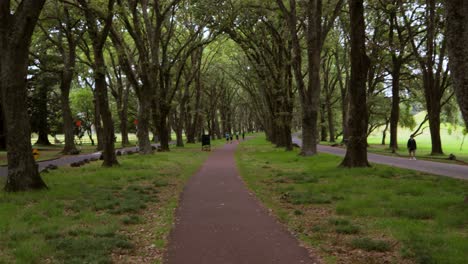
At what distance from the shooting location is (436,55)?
96.2ft

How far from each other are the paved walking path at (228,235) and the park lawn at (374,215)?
392 millimetres

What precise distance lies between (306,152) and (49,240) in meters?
17.9

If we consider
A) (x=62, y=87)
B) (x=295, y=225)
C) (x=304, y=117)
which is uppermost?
(x=62, y=87)

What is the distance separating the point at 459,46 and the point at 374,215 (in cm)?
339

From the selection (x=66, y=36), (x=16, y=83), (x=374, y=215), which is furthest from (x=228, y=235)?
(x=66, y=36)

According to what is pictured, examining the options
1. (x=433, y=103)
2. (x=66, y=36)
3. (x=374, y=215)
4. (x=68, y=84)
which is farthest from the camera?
(x=68, y=84)

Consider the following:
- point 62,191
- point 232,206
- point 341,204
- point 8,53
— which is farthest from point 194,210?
point 8,53

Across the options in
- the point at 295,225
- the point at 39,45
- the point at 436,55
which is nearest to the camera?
the point at 295,225

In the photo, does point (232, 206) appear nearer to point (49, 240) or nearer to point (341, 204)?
point (341, 204)

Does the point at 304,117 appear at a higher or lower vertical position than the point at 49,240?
higher

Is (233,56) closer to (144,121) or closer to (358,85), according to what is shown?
(144,121)

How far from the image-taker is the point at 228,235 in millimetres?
6652

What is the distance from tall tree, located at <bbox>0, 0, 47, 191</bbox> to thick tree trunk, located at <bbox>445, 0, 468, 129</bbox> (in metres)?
9.52

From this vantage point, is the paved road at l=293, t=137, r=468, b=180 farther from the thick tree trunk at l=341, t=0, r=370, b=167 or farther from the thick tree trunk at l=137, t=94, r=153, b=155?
the thick tree trunk at l=137, t=94, r=153, b=155
